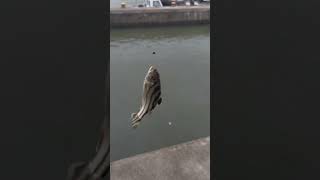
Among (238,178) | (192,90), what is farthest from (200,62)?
(238,178)

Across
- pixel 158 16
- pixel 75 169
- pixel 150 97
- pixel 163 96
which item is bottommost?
pixel 163 96

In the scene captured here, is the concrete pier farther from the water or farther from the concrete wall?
the concrete wall

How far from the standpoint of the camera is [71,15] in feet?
4.47

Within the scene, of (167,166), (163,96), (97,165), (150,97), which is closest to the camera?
(97,165)

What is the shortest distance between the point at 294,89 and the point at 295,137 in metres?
0.24

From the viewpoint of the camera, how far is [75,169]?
1408mm

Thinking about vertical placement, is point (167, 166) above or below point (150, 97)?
below

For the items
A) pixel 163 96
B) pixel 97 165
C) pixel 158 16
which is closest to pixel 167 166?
pixel 97 165

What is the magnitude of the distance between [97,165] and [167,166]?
64.5 inches

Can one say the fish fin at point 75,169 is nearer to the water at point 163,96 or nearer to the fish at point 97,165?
the fish at point 97,165

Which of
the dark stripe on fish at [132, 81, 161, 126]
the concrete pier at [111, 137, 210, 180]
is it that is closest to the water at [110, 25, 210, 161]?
the concrete pier at [111, 137, 210, 180]

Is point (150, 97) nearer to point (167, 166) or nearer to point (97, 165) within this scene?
point (97, 165)

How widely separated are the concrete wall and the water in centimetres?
426

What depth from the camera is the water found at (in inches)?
230
